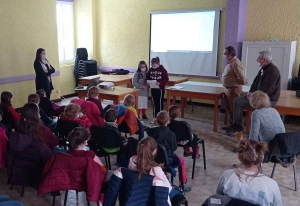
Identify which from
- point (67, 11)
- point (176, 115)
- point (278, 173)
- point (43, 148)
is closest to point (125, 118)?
point (176, 115)

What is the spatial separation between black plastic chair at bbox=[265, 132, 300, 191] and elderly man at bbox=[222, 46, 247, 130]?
6.69ft

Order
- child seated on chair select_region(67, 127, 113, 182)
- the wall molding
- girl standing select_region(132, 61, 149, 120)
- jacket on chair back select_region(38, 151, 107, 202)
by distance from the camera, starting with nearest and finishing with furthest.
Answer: jacket on chair back select_region(38, 151, 107, 202), child seated on chair select_region(67, 127, 113, 182), girl standing select_region(132, 61, 149, 120), the wall molding

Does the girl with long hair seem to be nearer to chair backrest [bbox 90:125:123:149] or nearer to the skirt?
chair backrest [bbox 90:125:123:149]

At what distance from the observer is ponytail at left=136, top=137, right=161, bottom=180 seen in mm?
2080

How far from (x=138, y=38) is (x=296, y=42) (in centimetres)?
363

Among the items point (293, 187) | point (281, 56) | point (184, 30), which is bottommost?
point (293, 187)

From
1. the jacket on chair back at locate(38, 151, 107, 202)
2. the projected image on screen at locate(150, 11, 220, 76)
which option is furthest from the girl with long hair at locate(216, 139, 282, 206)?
the projected image on screen at locate(150, 11, 220, 76)

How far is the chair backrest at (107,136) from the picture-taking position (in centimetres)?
322

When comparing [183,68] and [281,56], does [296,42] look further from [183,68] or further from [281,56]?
[183,68]

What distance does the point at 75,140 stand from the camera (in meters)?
2.55

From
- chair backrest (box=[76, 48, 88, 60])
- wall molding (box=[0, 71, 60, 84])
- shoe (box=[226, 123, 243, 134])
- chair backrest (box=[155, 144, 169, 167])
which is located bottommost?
shoe (box=[226, 123, 243, 134])

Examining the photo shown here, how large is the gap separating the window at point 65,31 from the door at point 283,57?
499 cm

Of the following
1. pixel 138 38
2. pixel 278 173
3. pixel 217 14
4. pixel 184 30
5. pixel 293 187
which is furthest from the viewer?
pixel 138 38

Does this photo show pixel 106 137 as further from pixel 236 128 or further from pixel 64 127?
pixel 236 128
